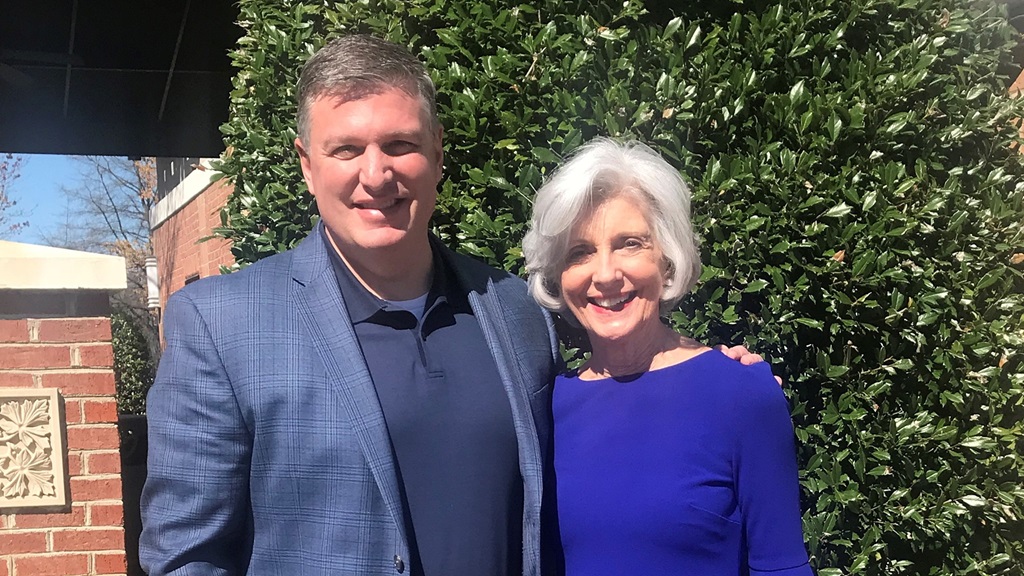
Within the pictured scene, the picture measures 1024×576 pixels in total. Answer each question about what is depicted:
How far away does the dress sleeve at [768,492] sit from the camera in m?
1.94

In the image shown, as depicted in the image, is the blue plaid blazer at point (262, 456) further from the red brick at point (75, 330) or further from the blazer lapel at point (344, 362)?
the red brick at point (75, 330)

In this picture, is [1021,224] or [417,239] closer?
[417,239]

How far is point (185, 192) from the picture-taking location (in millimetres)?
12633

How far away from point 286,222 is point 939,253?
2080mm

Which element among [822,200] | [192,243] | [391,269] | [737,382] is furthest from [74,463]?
[192,243]

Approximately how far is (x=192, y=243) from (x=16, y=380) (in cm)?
862

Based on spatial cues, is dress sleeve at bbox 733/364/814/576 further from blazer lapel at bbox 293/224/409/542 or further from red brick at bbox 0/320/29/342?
red brick at bbox 0/320/29/342

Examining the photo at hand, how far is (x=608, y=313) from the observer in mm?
2156

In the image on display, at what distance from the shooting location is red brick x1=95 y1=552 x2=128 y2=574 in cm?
414

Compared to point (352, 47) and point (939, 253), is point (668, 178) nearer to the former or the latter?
point (352, 47)

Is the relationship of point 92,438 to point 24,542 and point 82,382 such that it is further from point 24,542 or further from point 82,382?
point 24,542

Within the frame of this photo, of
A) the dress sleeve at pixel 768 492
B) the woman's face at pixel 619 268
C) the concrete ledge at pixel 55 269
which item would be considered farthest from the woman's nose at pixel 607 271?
the concrete ledge at pixel 55 269

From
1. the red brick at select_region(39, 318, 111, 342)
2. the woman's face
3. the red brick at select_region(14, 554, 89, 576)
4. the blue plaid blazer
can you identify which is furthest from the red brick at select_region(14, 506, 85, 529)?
the woman's face

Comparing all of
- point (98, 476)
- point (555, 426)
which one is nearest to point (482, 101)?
point (555, 426)
